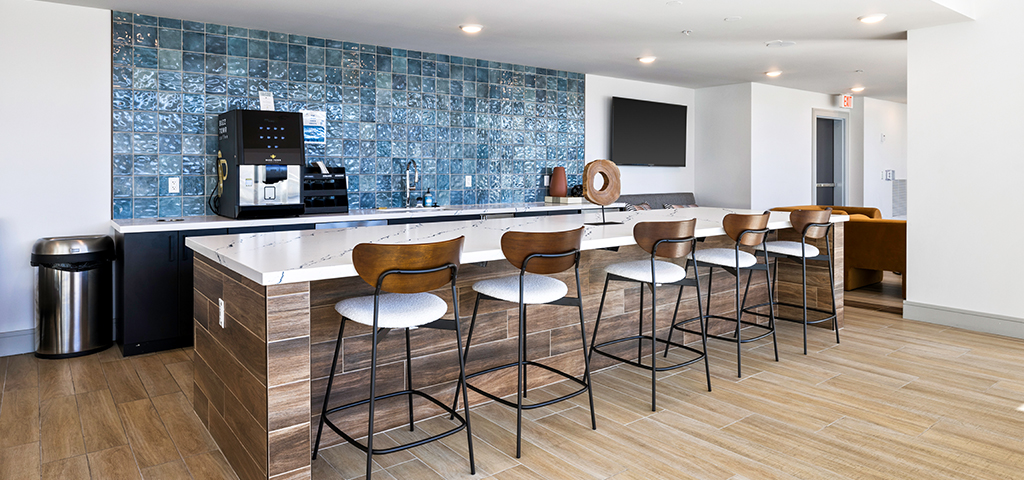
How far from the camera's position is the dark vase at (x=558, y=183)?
20.7 ft

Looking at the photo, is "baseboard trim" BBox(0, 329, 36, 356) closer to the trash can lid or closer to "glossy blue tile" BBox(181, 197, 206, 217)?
the trash can lid

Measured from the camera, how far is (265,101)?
184 inches

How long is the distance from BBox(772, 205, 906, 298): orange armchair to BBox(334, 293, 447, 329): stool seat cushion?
4434 mm

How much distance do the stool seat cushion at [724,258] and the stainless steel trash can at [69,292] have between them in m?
3.57

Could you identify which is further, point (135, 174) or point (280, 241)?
point (135, 174)

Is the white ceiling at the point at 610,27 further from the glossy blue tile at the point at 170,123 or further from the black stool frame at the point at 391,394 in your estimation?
Answer: the black stool frame at the point at 391,394

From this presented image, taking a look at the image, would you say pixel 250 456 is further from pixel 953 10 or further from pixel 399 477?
pixel 953 10

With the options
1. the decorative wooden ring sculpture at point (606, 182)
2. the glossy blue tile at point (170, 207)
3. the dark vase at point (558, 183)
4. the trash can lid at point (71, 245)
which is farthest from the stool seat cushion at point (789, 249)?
the trash can lid at point (71, 245)

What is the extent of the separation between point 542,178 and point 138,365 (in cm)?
402

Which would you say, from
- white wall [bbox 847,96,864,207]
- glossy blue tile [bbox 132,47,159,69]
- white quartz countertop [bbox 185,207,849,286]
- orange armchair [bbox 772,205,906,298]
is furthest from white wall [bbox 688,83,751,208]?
glossy blue tile [bbox 132,47,159,69]

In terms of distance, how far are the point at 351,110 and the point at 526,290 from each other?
3196mm

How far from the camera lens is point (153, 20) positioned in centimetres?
423

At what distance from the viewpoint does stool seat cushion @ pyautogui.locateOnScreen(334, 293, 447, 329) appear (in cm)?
209

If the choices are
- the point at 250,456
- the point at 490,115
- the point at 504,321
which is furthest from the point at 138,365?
the point at 490,115
